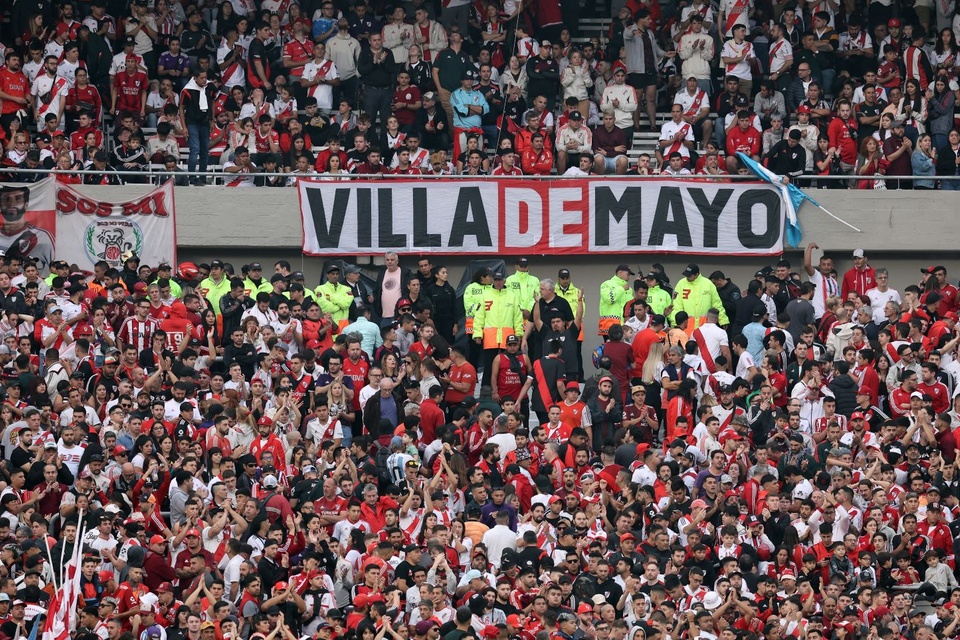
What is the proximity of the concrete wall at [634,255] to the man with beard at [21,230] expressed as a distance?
2.73 feet

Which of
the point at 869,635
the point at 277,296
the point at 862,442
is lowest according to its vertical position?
the point at 869,635

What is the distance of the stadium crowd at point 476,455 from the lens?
59.9 ft

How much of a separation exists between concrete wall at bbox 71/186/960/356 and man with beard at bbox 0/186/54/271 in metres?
0.83

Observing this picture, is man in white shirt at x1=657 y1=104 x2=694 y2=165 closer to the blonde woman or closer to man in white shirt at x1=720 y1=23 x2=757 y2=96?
the blonde woman

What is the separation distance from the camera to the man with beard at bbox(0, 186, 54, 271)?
24.4 meters

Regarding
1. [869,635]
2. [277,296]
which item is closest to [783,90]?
[277,296]

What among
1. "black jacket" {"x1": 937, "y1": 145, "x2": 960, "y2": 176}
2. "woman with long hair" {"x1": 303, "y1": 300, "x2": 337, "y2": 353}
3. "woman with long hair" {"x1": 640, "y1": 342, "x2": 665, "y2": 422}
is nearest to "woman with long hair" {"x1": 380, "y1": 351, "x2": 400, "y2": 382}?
"woman with long hair" {"x1": 303, "y1": 300, "x2": 337, "y2": 353}

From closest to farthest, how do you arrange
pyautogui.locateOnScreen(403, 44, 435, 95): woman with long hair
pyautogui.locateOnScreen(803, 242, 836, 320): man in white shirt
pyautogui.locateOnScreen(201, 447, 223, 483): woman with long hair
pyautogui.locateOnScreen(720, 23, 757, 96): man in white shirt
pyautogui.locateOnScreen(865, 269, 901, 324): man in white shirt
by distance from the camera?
1. pyautogui.locateOnScreen(201, 447, 223, 483): woman with long hair
2. pyautogui.locateOnScreen(865, 269, 901, 324): man in white shirt
3. pyautogui.locateOnScreen(803, 242, 836, 320): man in white shirt
4. pyautogui.locateOnScreen(403, 44, 435, 95): woman with long hair
5. pyautogui.locateOnScreen(720, 23, 757, 96): man in white shirt

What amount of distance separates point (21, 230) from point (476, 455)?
7.08 meters

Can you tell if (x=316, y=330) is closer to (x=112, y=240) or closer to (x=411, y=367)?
(x=411, y=367)

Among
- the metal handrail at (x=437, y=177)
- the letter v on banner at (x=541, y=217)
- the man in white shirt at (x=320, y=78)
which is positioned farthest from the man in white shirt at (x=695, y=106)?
the man in white shirt at (x=320, y=78)

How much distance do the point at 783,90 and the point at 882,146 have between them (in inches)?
64.8

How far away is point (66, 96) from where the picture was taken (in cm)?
2566

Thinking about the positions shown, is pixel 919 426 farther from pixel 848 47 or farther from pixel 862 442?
pixel 848 47
